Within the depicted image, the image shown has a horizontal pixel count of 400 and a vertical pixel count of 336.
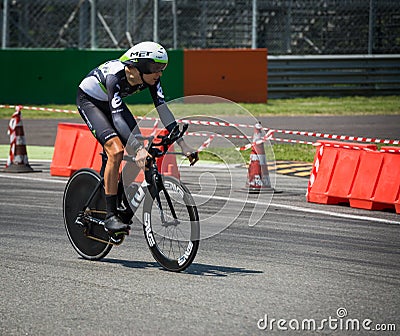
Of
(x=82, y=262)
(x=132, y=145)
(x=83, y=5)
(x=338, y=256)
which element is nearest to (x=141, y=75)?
(x=132, y=145)

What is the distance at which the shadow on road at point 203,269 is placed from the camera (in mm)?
8219

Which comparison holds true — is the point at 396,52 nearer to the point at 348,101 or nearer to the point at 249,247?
the point at 348,101

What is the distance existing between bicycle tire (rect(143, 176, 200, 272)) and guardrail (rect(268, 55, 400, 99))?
68.3 feet

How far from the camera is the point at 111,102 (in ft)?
26.4

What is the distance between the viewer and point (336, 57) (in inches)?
1147

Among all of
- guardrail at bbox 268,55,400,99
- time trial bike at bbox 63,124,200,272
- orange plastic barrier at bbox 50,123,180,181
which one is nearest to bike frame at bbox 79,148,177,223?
time trial bike at bbox 63,124,200,272

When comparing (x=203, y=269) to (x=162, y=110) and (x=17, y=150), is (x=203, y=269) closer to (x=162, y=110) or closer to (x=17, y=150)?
(x=162, y=110)

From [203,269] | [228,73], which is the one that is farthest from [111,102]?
[228,73]

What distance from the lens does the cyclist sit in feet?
26.3

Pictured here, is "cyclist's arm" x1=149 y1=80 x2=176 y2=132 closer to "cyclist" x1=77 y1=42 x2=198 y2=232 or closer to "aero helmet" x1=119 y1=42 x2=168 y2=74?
"cyclist" x1=77 y1=42 x2=198 y2=232

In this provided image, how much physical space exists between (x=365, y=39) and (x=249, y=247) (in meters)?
20.9

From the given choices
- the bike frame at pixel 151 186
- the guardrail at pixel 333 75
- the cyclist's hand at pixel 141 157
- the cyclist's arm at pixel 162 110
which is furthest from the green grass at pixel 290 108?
the cyclist's hand at pixel 141 157

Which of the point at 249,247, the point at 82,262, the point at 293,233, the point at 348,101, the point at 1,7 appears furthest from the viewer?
the point at 348,101

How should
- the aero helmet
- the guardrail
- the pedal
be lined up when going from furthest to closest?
the guardrail, the pedal, the aero helmet
